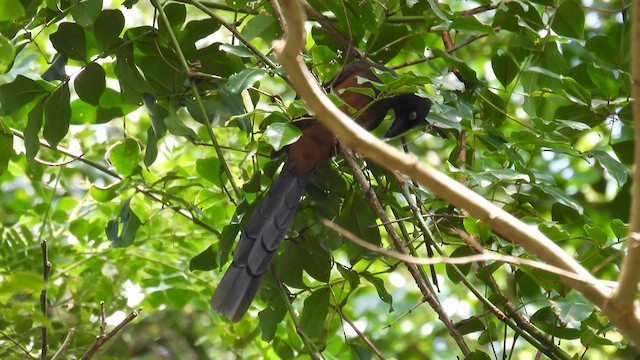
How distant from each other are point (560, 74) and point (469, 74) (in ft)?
0.97

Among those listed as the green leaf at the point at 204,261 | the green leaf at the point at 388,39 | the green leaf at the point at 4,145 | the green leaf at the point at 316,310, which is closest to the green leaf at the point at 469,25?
the green leaf at the point at 388,39

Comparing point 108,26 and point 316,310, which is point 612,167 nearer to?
point 316,310

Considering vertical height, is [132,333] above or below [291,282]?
above

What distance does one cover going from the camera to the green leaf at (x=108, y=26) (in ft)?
5.72

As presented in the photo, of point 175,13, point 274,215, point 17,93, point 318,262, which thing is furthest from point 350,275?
point 17,93

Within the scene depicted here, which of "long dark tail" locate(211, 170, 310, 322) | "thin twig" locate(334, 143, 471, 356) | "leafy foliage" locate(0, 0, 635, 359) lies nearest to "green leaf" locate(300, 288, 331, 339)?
"leafy foliage" locate(0, 0, 635, 359)

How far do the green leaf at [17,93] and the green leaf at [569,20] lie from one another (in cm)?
121

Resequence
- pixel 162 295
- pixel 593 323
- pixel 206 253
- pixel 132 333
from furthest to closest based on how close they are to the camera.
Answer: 1. pixel 132 333
2. pixel 162 295
3. pixel 206 253
4. pixel 593 323

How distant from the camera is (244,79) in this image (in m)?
1.53

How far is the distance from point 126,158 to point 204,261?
33cm

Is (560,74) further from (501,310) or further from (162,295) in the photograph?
(162,295)

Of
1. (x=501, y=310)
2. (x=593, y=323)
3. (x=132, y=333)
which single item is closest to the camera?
(x=593, y=323)

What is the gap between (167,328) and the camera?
280cm

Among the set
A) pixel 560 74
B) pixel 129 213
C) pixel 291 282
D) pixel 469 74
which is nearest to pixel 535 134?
pixel 469 74
